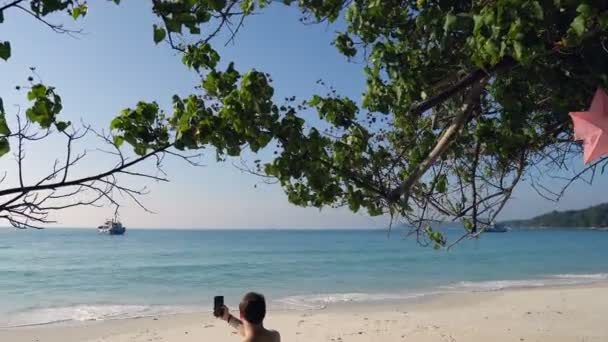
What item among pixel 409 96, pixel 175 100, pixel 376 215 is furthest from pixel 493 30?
pixel 376 215

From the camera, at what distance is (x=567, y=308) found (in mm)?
13062

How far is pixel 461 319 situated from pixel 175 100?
10.3 metres

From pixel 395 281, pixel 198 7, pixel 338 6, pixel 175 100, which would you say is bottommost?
pixel 395 281

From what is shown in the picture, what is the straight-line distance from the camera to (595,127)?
2.84m

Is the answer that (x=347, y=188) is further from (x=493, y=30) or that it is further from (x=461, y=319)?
(x=461, y=319)

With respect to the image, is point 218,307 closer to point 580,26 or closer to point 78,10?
point 78,10

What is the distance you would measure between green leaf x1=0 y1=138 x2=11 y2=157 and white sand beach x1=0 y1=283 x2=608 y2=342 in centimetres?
861

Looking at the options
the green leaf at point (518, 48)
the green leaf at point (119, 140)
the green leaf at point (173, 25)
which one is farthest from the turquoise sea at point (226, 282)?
the green leaf at point (518, 48)

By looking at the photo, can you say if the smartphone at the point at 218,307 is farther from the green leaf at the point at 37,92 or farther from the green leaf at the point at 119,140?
the green leaf at the point at 37,92

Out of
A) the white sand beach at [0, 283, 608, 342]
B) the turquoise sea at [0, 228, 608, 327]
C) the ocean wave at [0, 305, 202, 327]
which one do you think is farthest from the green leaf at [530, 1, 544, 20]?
the turquoise sea at [0, 228, 608, 327]

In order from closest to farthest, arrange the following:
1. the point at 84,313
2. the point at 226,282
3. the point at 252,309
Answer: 1. the point at 252,309
2. the point at 84,313
3. the point at 226,282

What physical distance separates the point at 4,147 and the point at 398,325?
33.4 ft

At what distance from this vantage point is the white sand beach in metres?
10.0

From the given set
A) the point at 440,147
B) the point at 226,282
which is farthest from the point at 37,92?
the point at 226,282
